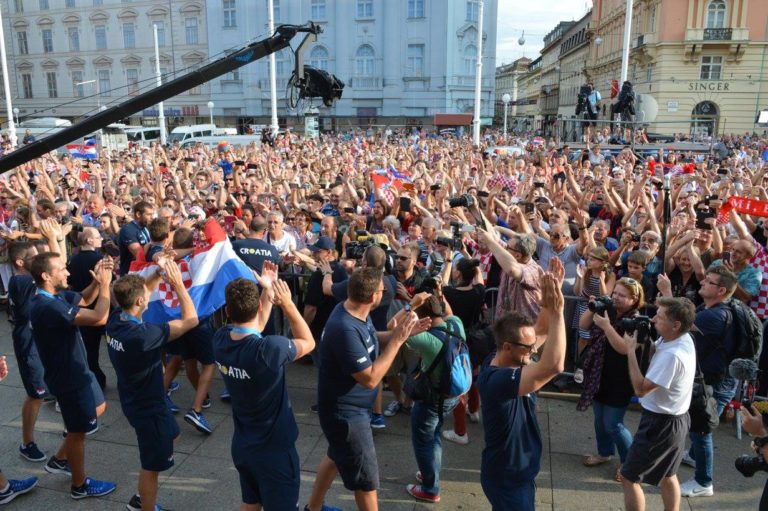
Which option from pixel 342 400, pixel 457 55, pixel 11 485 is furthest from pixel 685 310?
pixel 457 55

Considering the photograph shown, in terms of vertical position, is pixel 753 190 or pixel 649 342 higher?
pixel 753 190

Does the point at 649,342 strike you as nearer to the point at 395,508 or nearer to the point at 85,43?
the point at 395,508

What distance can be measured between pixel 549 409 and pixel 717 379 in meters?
1.51

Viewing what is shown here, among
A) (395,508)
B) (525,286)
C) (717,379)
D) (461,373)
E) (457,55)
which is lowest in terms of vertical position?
(395,508)

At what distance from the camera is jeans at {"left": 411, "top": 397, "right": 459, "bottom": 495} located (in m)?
4.16

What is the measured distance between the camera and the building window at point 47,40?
5975 cm

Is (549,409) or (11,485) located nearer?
(11,485)

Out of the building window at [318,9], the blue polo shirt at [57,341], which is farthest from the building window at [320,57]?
the blue polo shirt at [57,341]

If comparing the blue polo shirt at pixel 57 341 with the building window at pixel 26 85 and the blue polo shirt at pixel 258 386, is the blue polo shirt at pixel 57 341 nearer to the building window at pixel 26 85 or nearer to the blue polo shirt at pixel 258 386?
the blue polo shirt at pixel 258 386

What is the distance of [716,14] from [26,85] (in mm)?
63003

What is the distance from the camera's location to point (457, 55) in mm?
50562

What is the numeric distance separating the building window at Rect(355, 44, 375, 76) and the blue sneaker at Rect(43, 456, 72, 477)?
50208 mm

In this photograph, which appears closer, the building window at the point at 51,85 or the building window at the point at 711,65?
the building window at the point at 711,65

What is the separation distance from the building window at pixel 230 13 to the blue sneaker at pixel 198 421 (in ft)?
175
